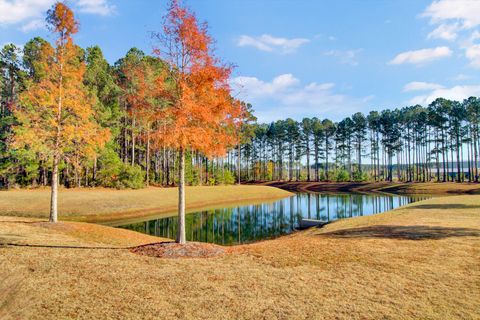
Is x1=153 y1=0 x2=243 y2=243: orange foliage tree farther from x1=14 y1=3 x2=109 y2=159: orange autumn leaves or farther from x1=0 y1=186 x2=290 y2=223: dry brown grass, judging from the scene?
x1=0 y1=186 x2=290 y2=223: dry brown grass

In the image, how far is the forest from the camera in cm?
1812

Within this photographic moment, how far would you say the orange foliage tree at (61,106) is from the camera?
59.8ft

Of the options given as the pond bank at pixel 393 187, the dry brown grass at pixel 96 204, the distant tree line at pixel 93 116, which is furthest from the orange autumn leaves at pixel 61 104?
the pond bank at pixel 393 187

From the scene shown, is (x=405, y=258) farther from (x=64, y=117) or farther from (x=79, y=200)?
(x=79, y=200)

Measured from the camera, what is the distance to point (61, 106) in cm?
1917

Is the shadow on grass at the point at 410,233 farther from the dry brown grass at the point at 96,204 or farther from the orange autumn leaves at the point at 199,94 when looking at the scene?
the dry brown grass at the point at 96,204

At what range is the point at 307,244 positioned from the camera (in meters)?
13.4

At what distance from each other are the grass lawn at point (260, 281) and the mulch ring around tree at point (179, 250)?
0.52 m

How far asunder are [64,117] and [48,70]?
3010mm

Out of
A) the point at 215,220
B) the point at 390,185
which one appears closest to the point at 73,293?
the point at 215,220

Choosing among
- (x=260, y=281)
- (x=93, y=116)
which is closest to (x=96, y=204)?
(x=93, y=116)

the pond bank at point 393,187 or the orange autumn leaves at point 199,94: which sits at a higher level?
the orange autumn leaves at point 199,94

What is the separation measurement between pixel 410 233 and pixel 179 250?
36.1 feet

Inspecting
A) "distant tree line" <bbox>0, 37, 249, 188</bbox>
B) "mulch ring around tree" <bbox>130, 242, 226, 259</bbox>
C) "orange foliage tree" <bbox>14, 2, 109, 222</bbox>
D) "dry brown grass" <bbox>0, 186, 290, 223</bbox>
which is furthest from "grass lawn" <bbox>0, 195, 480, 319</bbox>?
"distant tree line" <bbox>0, 37, 249, 188</bbox>
